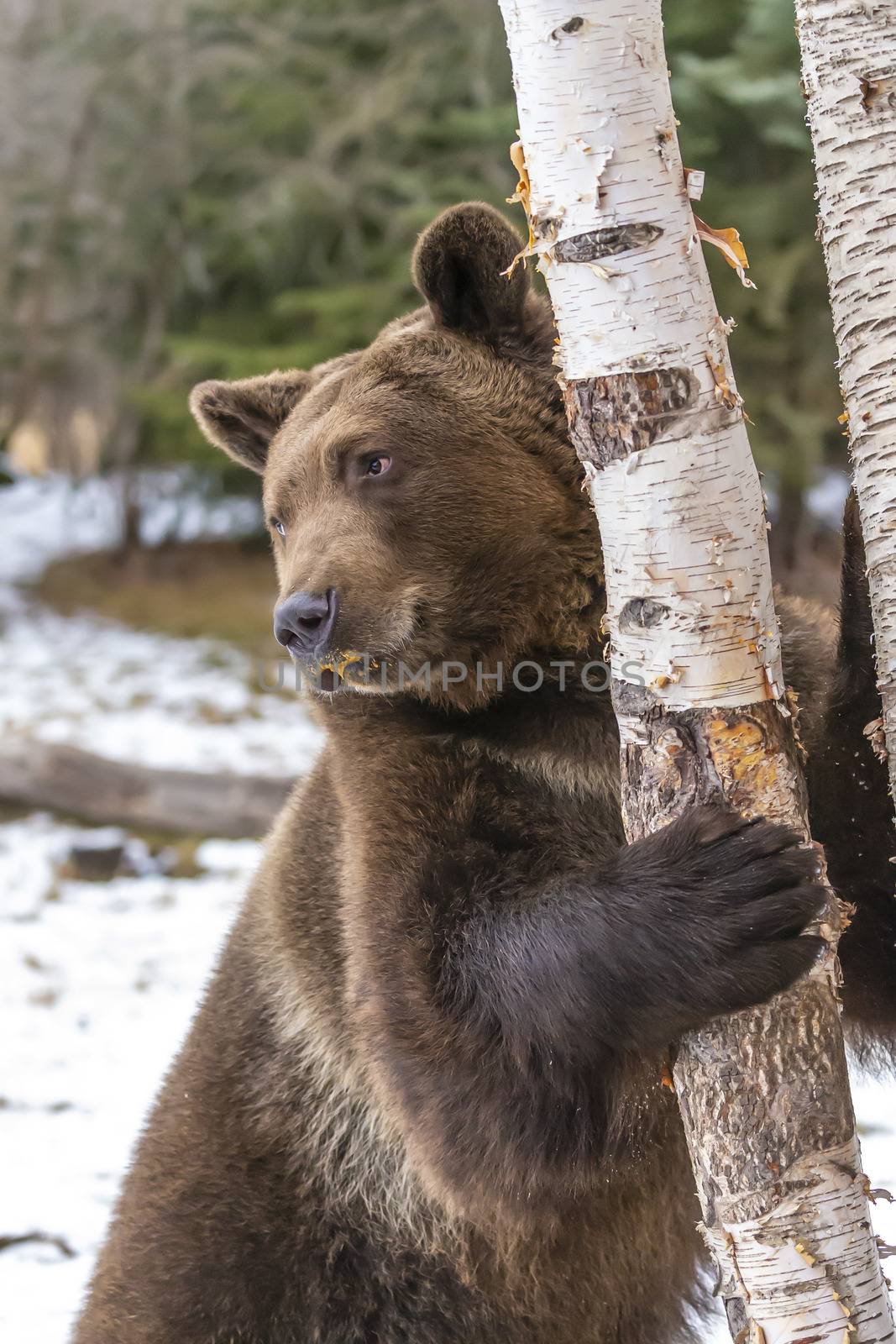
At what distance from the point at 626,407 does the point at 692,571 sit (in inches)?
10.8

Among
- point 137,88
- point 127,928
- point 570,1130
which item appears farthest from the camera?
point 137,88

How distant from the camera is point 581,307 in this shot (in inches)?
80.4

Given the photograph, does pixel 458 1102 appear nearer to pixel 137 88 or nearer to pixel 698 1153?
pixel 698 1153

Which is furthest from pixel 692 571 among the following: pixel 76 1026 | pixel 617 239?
pixel 76 1026

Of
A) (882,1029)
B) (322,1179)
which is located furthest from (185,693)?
(882,1029)

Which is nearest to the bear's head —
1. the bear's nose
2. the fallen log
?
the bear's nose

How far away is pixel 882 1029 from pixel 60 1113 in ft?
10.8

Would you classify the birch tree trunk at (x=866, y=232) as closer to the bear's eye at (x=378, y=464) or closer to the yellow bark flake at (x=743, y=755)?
the yellow bark flake at (x=743, y=755)

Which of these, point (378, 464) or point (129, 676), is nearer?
point (378, 464)

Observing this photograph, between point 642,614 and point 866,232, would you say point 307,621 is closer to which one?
point 642,614

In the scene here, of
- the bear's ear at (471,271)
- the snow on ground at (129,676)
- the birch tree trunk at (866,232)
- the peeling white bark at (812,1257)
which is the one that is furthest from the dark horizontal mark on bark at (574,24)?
the snow on ground at (129,676)

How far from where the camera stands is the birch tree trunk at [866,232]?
2135 mm

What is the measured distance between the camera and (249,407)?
132 inches

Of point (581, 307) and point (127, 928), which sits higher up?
point (581, 307)
